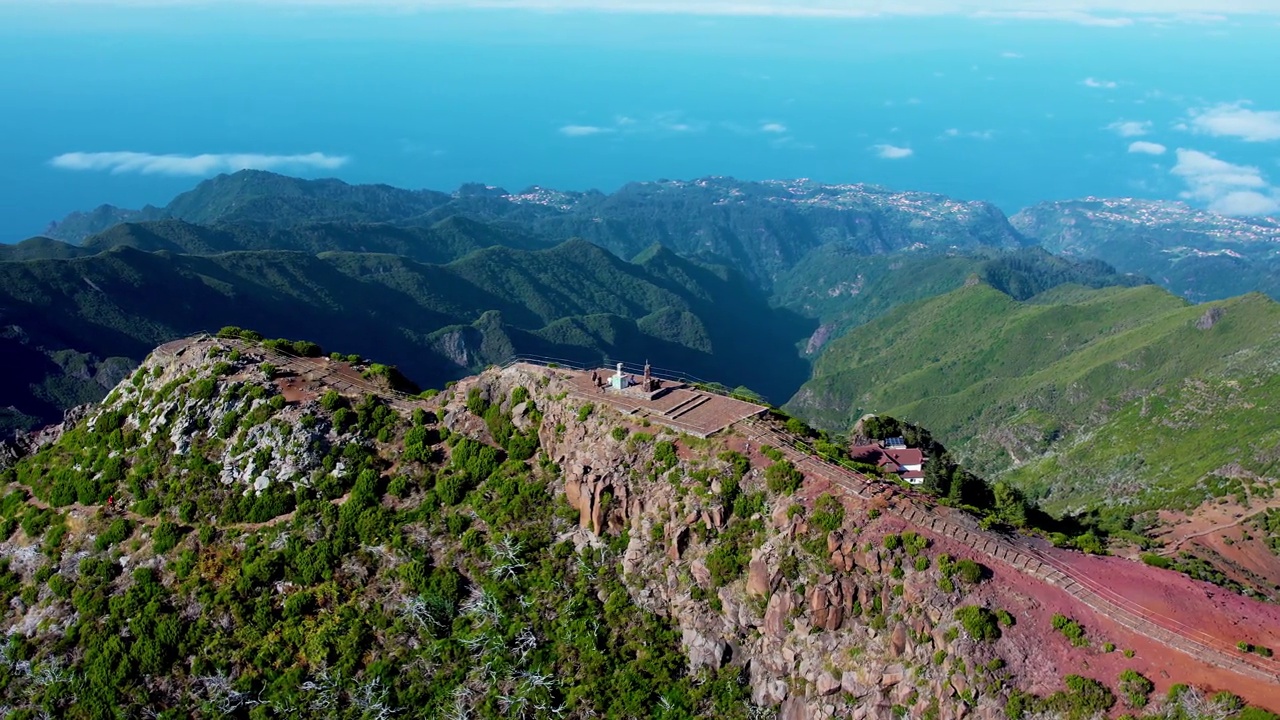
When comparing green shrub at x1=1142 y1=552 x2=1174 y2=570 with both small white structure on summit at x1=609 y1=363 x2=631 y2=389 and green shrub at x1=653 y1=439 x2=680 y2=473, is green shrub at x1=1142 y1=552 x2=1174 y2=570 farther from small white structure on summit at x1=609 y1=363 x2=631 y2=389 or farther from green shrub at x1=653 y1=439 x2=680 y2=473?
small white structure on summit at x1=609 y1=363 x2=631 y2=389

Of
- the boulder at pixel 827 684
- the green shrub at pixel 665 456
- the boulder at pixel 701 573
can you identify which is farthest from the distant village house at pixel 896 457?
the boulder at pixel 827 684

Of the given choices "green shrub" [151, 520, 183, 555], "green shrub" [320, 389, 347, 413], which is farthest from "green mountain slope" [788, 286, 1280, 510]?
"green shrub" [151, 520, 183, 555]

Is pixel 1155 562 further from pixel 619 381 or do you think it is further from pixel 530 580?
pixel 530 580

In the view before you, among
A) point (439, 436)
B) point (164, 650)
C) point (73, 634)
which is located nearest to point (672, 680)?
point (439, 436)

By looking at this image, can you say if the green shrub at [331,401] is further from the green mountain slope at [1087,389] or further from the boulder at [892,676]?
the green mountain slope at [1087,389]

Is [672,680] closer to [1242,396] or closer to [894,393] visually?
[1242,396]

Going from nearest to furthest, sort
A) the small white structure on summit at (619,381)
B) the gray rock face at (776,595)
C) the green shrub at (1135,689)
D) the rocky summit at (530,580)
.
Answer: the green shrub at (1135,689) → the rocky summit at (530,580) → the gray rock face at (776,595) → the small white structure on summit at (619,381)
